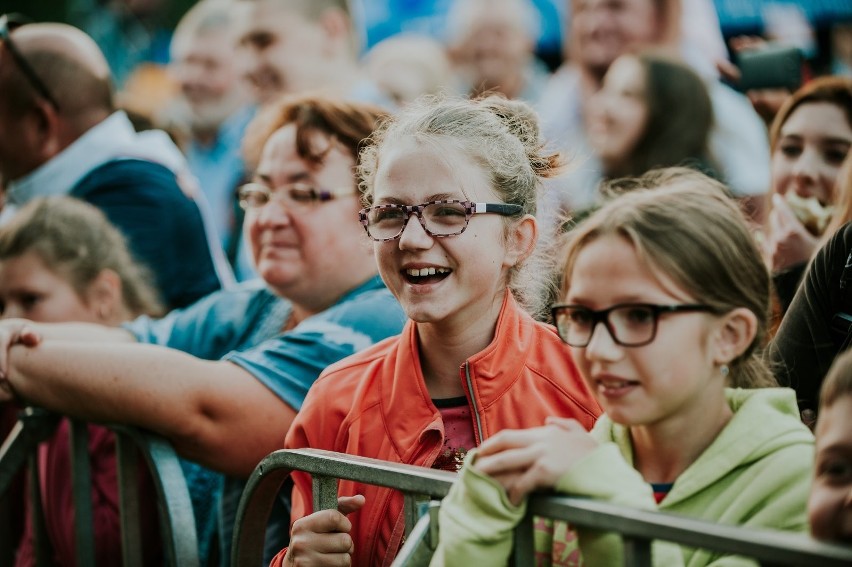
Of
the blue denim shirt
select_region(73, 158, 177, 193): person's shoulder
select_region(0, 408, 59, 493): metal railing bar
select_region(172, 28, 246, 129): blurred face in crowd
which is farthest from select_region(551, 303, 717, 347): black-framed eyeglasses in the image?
select_region(172, 28, 246, 129): blurred face in crowd

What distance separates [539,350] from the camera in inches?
107

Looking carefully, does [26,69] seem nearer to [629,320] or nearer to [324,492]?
[324,492]

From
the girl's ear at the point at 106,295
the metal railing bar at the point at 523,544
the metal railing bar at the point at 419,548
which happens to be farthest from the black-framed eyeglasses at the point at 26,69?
the metal railing bar at the point at 523,544

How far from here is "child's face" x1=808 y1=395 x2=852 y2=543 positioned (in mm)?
1681

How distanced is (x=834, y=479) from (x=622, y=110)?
3.53m

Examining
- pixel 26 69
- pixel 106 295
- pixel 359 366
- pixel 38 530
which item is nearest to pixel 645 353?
pixel 359 366

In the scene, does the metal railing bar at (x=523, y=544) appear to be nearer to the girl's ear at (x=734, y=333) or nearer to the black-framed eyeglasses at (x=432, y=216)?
the girl's ear at (x=734, y=333)

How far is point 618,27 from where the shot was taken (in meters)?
5.89

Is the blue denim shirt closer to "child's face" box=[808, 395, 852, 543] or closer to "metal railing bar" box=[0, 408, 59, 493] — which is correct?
"metal railing bar" box=[0, 408, 59, 493]

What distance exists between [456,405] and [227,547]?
3.24 ft

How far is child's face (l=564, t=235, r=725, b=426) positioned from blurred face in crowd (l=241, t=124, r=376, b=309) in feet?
4.88

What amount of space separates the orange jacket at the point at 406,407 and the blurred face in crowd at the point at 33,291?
147 centimetres

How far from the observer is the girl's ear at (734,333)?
6.93ft

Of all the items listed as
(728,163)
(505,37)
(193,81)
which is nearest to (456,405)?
(728,163)
